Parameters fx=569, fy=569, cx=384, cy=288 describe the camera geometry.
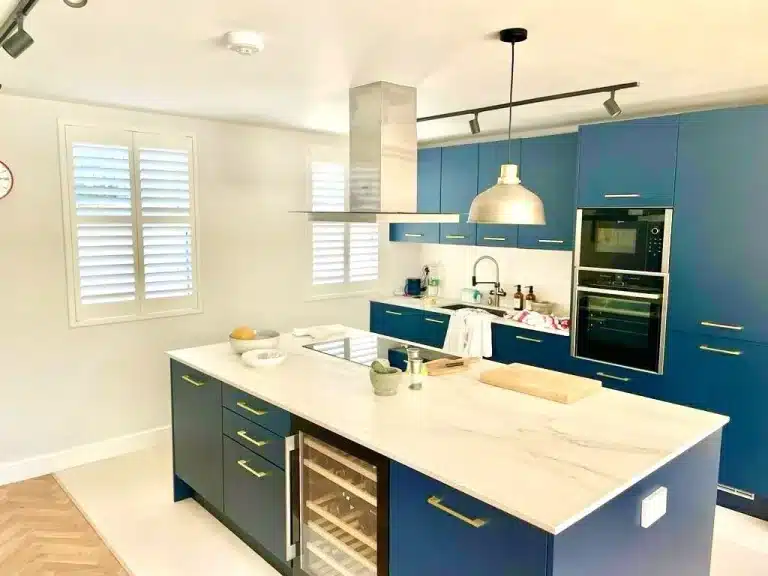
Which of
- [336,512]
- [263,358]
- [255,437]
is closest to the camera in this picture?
[336,512]

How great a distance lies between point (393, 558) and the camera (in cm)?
199

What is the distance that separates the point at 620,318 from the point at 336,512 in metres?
2.30

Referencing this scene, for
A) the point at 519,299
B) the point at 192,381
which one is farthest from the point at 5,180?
the point at 519,299

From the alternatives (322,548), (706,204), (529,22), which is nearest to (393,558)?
(322,548)

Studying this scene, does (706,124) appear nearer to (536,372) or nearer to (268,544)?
(536,372)

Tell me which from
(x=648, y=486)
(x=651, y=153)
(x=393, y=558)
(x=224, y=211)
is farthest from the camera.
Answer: (x=224, y=211)

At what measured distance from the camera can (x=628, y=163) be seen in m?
3.63

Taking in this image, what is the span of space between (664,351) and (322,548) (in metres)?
2.39

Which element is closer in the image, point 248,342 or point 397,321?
point 248,342

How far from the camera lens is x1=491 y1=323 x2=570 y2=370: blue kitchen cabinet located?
407 centimetres

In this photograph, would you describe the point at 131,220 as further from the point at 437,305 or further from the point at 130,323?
Result: the point at 437,305

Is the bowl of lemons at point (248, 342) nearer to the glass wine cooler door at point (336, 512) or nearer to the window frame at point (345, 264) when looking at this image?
the glass wine cooler door at point (336, 512)

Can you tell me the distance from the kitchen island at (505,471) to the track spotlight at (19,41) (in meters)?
1.59

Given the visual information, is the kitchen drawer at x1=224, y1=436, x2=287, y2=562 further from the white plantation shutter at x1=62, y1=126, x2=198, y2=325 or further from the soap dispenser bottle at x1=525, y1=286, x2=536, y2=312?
the soap dispenser bottle at x1=525, y1=286, x2=536, y2=312
